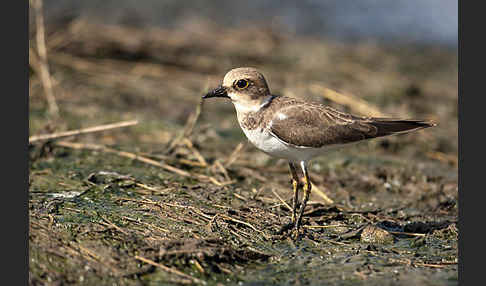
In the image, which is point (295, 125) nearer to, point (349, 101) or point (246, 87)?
point (246, 87)

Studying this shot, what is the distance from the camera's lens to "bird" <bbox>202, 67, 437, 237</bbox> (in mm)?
5379

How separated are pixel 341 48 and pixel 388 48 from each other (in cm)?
159

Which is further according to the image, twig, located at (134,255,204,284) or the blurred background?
the blurred background

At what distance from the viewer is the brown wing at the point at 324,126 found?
536cm

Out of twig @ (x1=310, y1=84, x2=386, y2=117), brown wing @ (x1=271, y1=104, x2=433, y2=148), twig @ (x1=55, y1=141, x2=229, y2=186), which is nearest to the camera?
brown wing @ (x1=271, y1=104, x2=433, y2=148)

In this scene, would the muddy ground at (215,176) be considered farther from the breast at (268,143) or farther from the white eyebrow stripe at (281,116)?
the white eyebrow stripe at (281,116)

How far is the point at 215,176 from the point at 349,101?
343 cm

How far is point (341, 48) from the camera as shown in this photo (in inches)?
529

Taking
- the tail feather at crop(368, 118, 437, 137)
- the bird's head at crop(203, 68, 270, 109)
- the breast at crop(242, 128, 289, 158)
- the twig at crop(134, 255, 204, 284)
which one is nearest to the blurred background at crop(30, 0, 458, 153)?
the bird's head at crop(203, 68, 270, 109)

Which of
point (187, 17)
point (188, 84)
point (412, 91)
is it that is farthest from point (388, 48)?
point (188, 84)

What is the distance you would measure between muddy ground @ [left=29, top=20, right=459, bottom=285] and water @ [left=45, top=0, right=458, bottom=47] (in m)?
2.22

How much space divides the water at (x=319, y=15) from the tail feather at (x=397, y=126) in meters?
8.47

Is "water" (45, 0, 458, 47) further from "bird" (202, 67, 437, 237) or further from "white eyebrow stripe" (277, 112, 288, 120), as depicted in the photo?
"white eyebrow stripe" (277, 112, 288, 120)

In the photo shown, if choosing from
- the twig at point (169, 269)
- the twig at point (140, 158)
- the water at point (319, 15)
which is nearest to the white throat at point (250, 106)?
the twig at point (140, 158)
